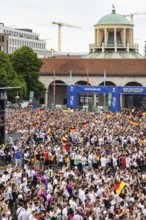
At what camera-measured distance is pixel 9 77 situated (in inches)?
3332

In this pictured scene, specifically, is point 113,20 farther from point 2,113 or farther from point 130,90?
point 2,113

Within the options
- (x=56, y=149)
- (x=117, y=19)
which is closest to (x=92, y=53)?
(x=117, y=19)

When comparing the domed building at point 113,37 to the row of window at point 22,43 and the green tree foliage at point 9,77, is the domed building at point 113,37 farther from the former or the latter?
the row of window at point 22,43

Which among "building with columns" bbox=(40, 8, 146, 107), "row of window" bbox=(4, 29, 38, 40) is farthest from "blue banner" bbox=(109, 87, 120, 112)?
"row of window" bbox=(4, 29, 38, 40)

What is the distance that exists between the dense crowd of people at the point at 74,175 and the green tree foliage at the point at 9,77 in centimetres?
3681

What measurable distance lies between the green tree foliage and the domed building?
1499 inches

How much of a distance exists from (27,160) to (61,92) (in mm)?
72014

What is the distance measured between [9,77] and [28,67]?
9445 millimetres

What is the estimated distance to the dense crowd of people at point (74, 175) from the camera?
2048cm

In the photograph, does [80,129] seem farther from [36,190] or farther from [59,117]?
[36,190]

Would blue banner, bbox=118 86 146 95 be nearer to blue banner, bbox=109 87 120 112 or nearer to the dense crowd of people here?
blue banner, bbox=109 87 120 112

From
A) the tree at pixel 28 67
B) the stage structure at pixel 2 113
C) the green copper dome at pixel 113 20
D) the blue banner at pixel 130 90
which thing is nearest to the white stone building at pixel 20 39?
the green copper dome at pixel 113 20

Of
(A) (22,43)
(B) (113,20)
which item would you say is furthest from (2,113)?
(A) (22,43)

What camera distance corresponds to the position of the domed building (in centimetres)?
12394
